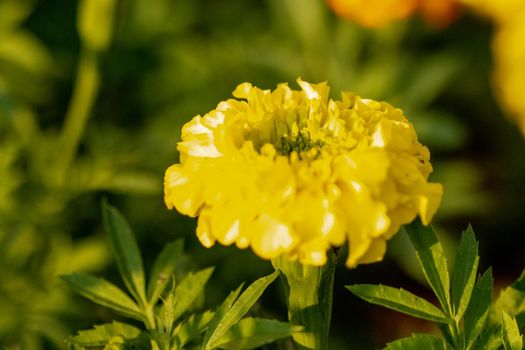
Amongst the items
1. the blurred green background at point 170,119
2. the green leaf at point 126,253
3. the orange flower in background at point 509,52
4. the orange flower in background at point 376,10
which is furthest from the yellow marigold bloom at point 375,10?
the green leaf at point 126,253

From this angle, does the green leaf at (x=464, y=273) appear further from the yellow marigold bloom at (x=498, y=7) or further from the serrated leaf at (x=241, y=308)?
the yellow marigold bloom at (x=498, y=7)

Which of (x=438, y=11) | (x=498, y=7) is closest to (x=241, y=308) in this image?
(x=438, y=11)

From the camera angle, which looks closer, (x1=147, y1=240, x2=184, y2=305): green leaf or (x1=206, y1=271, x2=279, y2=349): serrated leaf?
(x1=206, y1=271, x2=279, y2=349): serrated leaf

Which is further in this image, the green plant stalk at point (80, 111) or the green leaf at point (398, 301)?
the green plant stalk at point (80, 111)

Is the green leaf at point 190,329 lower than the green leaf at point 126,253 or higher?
lower

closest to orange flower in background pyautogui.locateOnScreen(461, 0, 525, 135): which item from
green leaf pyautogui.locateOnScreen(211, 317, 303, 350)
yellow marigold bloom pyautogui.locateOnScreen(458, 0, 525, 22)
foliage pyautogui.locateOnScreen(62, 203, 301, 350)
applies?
yellow marigold bloom pyautogui.locateOnScreen(458, 0, 525, 22)

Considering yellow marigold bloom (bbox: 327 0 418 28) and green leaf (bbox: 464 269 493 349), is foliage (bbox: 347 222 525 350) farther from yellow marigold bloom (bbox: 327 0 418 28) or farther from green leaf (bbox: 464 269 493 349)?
yellow marigold bloom (bbox: 327 0 418 28)
